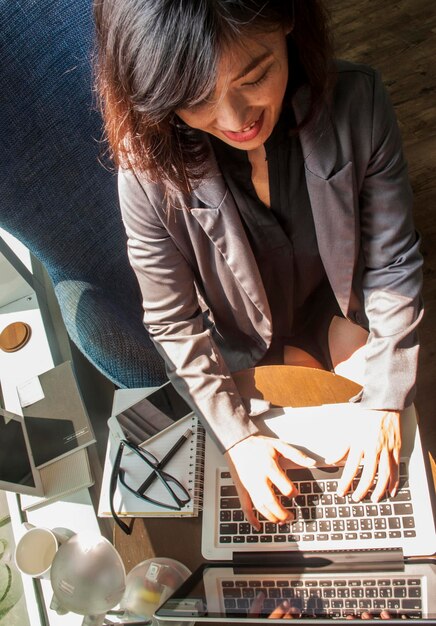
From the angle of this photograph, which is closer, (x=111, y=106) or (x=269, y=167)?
(x=111, y=106)

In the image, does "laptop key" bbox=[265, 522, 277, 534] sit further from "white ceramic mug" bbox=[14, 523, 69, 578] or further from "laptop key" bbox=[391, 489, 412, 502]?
"white ceramic mug" bbox=[14, 523, 69, 578]

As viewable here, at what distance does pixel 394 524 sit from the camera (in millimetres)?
993

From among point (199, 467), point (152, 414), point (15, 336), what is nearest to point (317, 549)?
point (199, 467)

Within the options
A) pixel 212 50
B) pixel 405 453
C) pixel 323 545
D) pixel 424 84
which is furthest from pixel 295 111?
pixel 424 84

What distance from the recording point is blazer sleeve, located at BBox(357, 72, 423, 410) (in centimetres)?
105

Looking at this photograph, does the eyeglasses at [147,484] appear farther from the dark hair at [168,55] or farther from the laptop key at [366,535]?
the dark hair at [168,55]

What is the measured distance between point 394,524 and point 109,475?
56 centimetres

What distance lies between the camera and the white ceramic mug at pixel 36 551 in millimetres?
1115

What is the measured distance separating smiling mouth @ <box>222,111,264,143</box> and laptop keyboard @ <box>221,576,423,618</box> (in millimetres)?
709

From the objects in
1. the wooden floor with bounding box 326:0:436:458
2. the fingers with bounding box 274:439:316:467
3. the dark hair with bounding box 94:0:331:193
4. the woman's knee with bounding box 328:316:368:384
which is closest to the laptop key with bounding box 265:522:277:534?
the fingers with bounding box 274:439:316:467

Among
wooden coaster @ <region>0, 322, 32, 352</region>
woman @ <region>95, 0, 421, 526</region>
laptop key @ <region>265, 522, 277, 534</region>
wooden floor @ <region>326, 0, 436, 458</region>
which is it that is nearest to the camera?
woman @ <region>95, 0, 421, 526</region>

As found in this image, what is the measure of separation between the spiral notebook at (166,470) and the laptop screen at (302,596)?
0.17 meters

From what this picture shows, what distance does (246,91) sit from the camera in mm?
804

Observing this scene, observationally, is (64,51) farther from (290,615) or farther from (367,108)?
(290,615)
